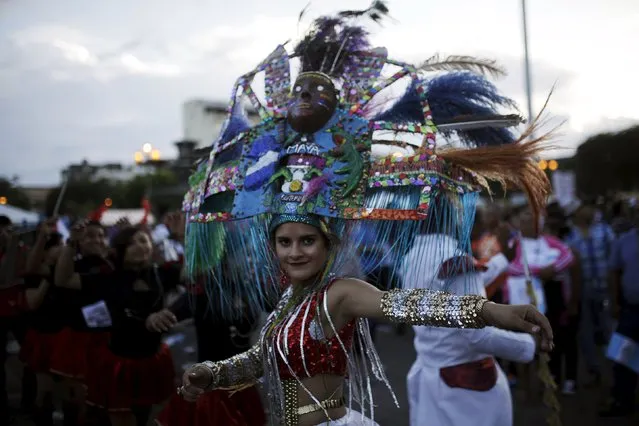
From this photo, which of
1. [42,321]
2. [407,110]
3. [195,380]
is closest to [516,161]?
[407,110]

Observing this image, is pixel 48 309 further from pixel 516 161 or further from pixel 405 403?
pixel 516 161

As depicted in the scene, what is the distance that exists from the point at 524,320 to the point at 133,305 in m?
3.42

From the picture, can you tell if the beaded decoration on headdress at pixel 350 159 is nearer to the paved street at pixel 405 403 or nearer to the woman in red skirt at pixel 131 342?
the woman in red skirt at pixel 131 342

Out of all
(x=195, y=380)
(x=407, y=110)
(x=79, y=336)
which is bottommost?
(x=79, y=336)

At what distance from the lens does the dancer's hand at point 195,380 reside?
2.79 meters

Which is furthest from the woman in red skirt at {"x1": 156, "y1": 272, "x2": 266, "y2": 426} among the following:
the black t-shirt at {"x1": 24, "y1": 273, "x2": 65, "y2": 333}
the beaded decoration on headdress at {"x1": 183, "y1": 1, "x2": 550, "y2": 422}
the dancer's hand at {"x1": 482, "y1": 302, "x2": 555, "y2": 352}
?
the dancer's hand at {"x1": 482, "y1": 302, "x2": 555, "y2": 352}

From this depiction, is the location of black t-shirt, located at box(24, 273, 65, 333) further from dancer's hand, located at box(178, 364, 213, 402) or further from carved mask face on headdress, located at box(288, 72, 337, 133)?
carved mask face on headdress, located at box(288, 72, 337, 133)

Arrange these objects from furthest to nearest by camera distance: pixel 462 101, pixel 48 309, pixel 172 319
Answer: pixel 48 309, pixel 172 319, pixel 462 101

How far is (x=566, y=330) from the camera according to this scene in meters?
7.05

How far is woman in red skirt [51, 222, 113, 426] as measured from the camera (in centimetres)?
560

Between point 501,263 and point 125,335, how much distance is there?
2.73m

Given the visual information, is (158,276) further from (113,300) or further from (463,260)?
(463,260)

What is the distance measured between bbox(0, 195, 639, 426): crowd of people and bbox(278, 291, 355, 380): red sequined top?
1.43 feet

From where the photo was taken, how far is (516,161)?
2.81 meters
